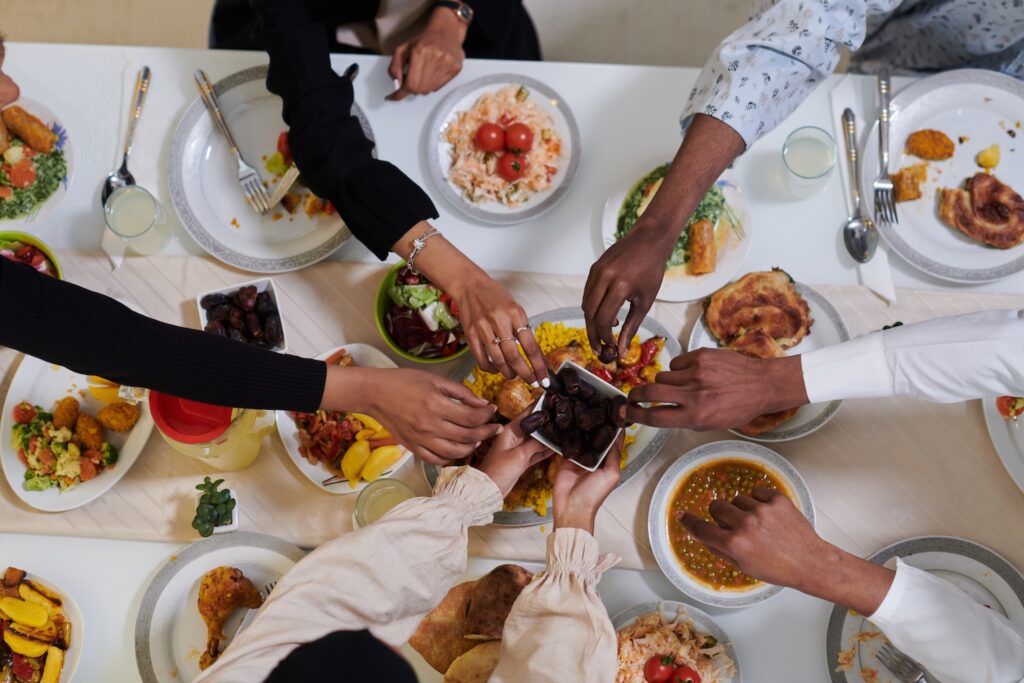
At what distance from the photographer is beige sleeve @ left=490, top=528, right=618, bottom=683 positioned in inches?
53.8

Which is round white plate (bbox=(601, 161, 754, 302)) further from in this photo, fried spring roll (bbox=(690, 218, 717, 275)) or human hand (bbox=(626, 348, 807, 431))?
human hand (bbox=(626, 348, 807, 431))

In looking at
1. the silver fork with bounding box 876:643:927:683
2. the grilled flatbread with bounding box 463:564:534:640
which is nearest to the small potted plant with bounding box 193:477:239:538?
the grilled flatbread with bounding box 463:564:534:640

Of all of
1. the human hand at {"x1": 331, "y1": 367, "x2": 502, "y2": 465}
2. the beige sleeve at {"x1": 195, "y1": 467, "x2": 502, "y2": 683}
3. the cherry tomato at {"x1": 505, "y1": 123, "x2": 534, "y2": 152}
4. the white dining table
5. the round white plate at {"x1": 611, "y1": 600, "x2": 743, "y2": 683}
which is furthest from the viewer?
the cherry tomato at {"x1": 505, "y1": 123, "x2": 534, "y2": 152}

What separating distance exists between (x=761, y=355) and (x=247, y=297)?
1267mm

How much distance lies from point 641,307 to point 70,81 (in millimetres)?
1753

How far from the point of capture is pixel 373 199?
1777 millimetres

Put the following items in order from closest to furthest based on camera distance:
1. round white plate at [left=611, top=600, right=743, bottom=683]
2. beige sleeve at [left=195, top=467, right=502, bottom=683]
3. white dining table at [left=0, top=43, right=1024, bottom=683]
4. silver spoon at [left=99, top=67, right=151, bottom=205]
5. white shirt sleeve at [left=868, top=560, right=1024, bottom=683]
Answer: beige sleeve at [left=195, top=467, right=502, bottom=683], white shirt sleeve at [left=868, top=560, right=1024, bottom=683], round white plate at [left=611, top=600, right=743, bottom=683], white dining table at [left=0, top=43, right=1024, bottom=683], silver spoon at [left=99, top=67, right=151, bottom=205]

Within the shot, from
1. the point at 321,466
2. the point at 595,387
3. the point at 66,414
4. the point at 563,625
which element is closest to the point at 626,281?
the point at 595,387

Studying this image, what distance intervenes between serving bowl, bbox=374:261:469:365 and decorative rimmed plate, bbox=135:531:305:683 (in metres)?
0.54

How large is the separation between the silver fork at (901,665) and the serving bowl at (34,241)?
2.22 meters

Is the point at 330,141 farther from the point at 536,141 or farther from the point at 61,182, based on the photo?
the point at 61,182

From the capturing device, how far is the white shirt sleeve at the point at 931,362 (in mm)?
1523

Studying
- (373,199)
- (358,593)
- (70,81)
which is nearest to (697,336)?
(373,199)

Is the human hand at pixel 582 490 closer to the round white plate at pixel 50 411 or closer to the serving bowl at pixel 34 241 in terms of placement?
the round white plate at pixel 50 411
